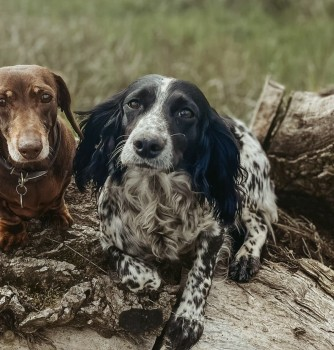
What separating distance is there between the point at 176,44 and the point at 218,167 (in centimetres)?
562

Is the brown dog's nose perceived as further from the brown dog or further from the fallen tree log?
the fallen tree log

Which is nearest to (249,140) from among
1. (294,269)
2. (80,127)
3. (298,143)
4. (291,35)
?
(298,143)

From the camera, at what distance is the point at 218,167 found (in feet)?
11.5

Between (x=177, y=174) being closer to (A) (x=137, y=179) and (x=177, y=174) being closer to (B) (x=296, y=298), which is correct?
(A) (x=137, y=179)

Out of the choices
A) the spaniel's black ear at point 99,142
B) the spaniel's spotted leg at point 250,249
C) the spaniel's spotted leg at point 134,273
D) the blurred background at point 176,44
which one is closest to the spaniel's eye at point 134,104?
the spaniel's black ear at point 99,142

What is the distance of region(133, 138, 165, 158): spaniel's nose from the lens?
9.87ft

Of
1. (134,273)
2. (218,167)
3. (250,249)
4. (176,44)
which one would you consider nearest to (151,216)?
(134,273)

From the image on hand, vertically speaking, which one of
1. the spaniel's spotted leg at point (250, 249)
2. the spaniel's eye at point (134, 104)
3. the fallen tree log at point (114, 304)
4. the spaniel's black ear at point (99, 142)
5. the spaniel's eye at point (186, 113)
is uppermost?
the spaniel's eye at point (186, 113)

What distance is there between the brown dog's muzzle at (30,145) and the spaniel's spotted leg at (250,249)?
1.37 m

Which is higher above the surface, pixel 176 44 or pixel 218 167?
pixel 218 167

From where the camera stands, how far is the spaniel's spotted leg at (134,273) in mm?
3445

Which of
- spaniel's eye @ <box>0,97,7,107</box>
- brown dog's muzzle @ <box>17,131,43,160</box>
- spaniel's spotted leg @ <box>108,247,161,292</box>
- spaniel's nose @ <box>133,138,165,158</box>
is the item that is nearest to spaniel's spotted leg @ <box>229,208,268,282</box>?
spaniel's spotted leg @ <box>108,247,161,292</box>

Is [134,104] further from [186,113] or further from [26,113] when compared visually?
[26,113]

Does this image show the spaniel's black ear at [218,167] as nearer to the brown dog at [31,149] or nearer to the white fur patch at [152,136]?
the white fur patch at [152,136]
